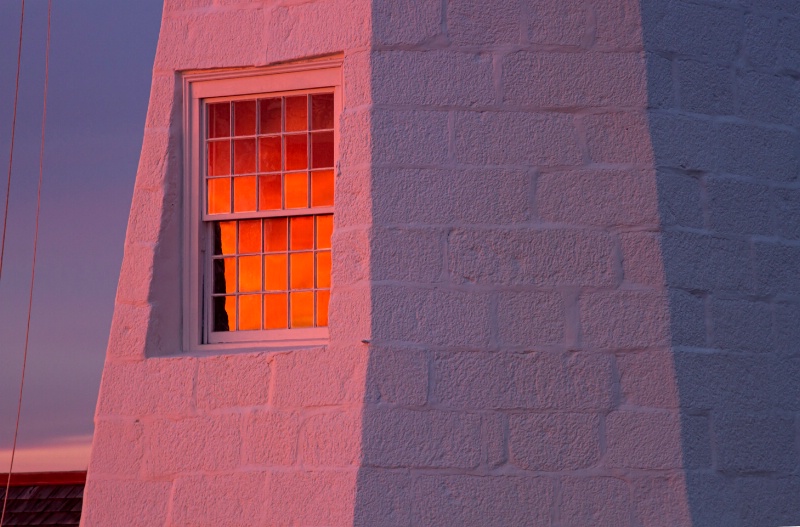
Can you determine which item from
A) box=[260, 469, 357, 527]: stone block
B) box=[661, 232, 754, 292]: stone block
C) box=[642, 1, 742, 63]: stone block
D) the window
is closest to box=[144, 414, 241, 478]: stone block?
box=[260, 469, 357, 527]: stone block

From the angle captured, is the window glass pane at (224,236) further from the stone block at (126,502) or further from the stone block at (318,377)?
the stone block at (126,502)

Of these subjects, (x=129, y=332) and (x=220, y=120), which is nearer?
(x=129, y=332)

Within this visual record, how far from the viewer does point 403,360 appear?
17.5 feet

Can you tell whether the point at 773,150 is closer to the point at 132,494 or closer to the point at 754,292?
the point at 754,292

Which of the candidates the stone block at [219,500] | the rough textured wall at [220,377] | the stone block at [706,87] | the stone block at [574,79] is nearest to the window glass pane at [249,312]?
the rough textured wall at [220,377]

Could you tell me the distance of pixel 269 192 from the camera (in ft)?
19.9

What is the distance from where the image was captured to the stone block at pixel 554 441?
5266mm

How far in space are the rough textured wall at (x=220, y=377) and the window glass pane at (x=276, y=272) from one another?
1.54 ft

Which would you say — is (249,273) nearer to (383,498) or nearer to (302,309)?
(302,309)

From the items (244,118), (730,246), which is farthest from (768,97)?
(244,118)

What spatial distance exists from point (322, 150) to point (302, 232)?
452mm

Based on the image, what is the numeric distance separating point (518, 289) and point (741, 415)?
50.6 inches

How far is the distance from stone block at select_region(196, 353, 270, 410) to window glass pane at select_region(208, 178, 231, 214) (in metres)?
0.88

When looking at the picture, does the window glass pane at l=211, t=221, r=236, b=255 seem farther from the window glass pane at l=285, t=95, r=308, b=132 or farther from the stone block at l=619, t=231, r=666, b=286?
the stone block at l=619, t=231, r=666, b=286
